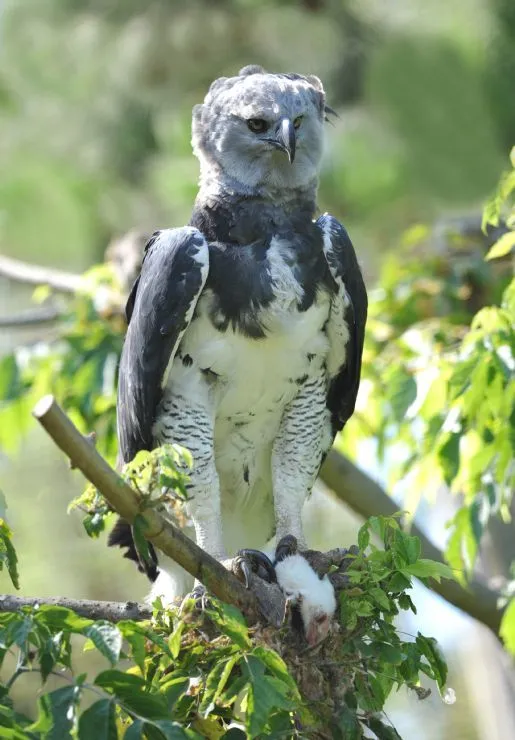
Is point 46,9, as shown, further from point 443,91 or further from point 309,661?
point 309,661

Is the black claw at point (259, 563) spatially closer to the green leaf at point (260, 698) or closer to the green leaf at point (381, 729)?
the green leaf at point (381, 729)

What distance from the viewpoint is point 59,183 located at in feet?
28.7

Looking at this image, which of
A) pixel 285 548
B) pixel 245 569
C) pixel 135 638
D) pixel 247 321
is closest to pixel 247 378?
pixel 247 321

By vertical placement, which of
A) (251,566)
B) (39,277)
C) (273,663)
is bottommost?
(273,663)

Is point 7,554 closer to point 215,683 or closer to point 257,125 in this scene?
point 215,683

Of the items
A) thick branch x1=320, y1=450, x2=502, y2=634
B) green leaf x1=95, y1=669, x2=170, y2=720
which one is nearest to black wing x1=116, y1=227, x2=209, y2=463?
thick branch x1=320, y1=450, x2=502, y2=634

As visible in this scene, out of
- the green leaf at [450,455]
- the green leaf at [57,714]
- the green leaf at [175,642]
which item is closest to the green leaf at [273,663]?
the green leaf at [175,642]

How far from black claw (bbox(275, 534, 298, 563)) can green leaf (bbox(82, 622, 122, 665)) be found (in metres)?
1.21

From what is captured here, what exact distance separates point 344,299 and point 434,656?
1.49 metres

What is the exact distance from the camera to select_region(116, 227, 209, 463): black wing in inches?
157

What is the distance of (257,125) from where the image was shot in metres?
4.28

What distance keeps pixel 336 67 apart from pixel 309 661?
5.32 meters

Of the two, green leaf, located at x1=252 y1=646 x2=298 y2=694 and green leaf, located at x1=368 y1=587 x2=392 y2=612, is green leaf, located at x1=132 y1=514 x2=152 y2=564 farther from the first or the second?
green leaf, located at x1=368 y1=587 x2=392 y2=612

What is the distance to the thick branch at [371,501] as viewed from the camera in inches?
200
